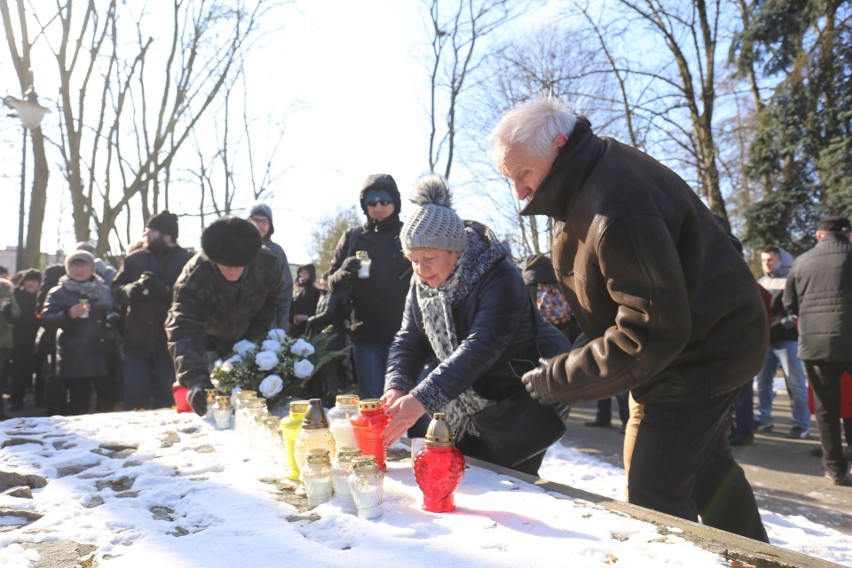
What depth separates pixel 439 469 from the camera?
1.77 meters

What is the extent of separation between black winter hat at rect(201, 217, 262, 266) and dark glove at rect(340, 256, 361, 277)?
3.34ft

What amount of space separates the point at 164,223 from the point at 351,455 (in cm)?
444

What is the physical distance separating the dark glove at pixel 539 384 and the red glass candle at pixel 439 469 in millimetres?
352

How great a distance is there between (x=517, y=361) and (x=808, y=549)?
183 centimetres

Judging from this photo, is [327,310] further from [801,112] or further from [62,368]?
[801,112]

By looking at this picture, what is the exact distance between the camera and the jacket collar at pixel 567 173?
1.89m

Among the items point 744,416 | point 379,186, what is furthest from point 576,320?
point 744,416

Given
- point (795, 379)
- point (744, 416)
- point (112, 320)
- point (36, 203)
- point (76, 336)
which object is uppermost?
point (36, 203)

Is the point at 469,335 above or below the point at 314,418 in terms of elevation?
above

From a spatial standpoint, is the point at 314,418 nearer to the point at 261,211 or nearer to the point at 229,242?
the point at 229,242

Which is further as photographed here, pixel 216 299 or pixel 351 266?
pixel 351 266

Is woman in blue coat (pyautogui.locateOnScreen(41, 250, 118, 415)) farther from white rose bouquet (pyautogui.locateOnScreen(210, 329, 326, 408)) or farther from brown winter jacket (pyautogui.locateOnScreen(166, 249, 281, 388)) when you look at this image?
A: white rose bouquet (pyautogui.locateOnScreen(210, 329, 326, 408))

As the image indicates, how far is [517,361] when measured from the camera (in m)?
2.45

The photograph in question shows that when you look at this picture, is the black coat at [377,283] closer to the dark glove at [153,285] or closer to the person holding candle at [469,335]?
the dark glove at [153,285]
